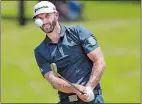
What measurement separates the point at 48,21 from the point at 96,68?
66cm

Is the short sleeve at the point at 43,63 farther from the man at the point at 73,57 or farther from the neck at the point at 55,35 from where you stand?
the neck at the point at 55,35

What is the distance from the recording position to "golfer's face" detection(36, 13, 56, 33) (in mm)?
5148

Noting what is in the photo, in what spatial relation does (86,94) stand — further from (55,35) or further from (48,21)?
(48,21)

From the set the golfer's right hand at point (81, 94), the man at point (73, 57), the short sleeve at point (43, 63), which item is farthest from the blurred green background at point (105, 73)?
the golfer's right hand at point (81, 94)

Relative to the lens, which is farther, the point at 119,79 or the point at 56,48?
the point at 119,79

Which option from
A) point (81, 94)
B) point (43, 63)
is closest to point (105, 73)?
point (43, 63)

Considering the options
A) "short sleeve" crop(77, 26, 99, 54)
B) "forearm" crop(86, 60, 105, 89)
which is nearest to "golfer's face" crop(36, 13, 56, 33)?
"short sleeve" crop(77, 26, 99, 54)

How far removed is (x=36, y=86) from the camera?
1157 cm

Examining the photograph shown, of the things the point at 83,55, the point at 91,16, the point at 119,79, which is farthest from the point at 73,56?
the point at 91,16

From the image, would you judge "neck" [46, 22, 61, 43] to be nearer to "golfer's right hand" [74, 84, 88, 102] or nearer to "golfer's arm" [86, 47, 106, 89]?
"golfer's arm" [86, 47, 106, 89]

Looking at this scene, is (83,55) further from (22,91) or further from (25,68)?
(25,68)

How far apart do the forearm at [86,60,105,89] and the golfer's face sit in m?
0.57

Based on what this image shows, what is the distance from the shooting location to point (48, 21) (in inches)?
203

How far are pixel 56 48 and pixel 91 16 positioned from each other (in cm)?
1860
